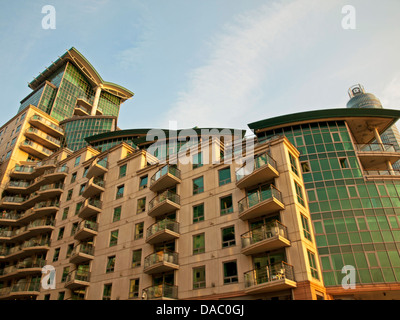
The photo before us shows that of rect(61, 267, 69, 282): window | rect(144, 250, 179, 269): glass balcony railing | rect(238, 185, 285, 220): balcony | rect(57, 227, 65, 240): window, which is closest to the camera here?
rect(238, 185, 285, 220): balcony

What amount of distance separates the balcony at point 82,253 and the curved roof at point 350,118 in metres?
21.6

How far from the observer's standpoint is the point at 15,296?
36.2m

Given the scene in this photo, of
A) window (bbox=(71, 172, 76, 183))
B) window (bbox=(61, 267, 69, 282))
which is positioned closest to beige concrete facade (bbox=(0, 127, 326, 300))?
window (bbox=(61, 267, 69, 282))

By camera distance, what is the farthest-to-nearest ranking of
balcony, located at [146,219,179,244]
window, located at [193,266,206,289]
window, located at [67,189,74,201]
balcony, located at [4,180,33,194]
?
balcony, located at [4,180,33,194], window, located at [67,189,74,201], balcony, located at [146,219,179,244], window, located at [193,266,206,289]

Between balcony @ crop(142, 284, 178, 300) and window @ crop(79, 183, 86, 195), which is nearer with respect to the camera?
balcony @ crop(142, 284, 178, 300)

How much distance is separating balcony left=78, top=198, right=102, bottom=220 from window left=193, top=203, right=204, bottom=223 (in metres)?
12.0

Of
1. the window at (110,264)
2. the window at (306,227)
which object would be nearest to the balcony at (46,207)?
the window at (110,264)

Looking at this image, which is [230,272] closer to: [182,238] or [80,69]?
[182,238]

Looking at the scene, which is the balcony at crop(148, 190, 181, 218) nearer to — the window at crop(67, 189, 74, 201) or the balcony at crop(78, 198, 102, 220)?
the balcony at crop(78, 198, 102, 220)

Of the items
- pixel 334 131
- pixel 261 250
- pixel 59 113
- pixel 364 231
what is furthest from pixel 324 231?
pixel 59 113

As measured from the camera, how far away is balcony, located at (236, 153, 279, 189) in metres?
23.7

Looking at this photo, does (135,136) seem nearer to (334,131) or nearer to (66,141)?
(66,141)

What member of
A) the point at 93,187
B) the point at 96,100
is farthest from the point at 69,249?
the point at 96,100

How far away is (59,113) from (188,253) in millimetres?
66719
